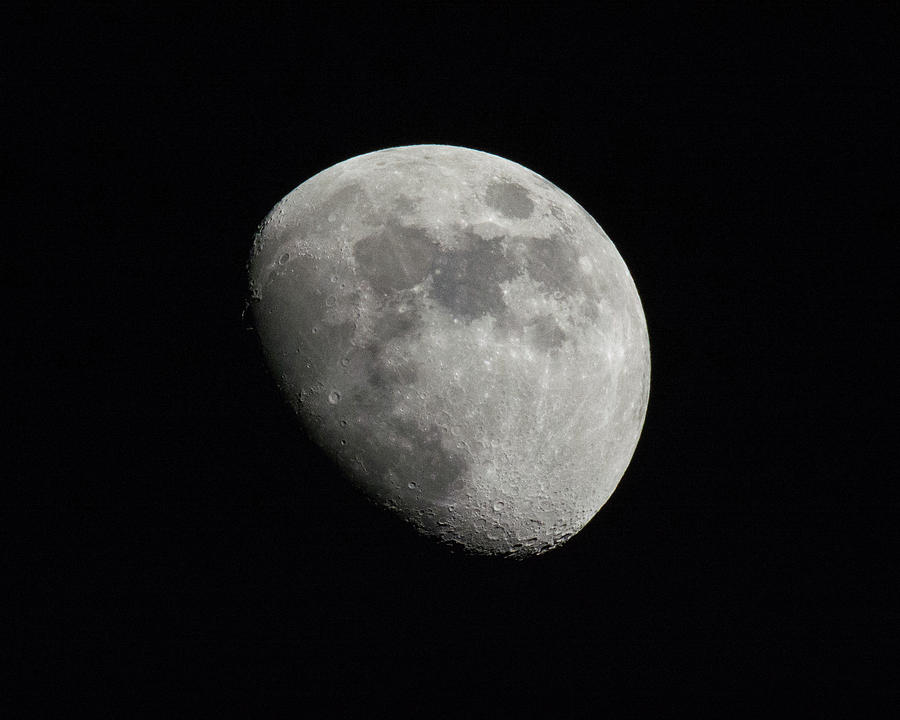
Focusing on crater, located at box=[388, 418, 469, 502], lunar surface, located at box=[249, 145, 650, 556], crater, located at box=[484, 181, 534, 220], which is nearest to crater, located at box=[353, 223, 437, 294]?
lunar surface, located at box=[249, 145, 650, 556]

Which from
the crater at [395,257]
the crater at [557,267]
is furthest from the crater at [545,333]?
the crater at [395,257]

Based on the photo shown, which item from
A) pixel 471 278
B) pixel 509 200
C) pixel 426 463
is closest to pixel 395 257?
pixel 471 278

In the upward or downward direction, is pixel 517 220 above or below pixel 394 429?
above

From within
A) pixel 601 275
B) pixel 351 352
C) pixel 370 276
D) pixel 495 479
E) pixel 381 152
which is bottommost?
pixel 495 479

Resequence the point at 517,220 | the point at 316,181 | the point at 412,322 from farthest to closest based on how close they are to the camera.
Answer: the point at 316,181 < the point at 517,220 < the point at 412,322

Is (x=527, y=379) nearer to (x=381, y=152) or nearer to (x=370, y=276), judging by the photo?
(x=370, y=276)

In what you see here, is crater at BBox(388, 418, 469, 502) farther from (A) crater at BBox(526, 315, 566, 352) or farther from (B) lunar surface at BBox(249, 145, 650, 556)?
(A) crater at BBox(526, 315, 566, 352)

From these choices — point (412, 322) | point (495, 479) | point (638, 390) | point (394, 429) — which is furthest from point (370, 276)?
point (638, 390)
